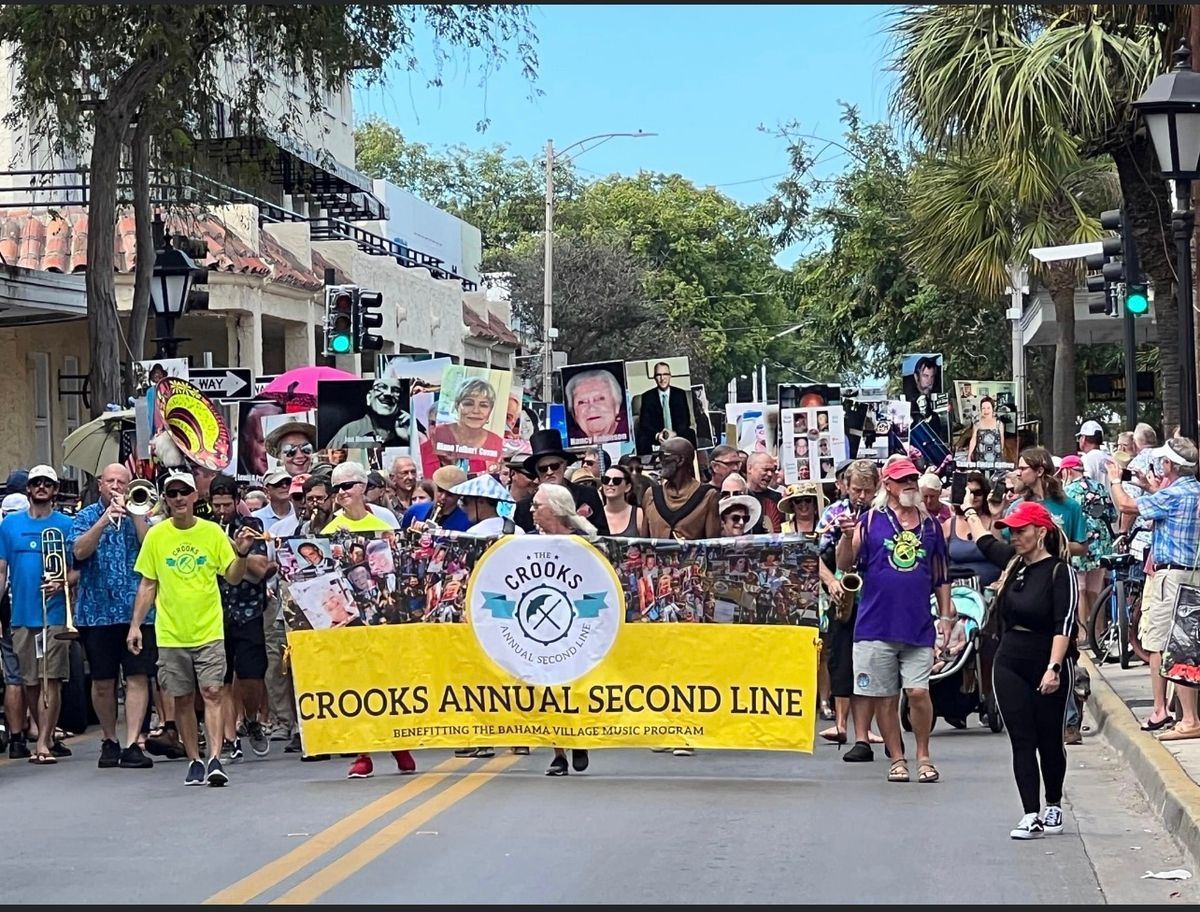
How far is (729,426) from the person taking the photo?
2669cm

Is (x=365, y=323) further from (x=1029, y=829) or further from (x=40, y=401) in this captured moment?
(x=1029, y=829)

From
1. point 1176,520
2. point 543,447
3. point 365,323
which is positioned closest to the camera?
point 1176,520

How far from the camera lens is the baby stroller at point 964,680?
1380 centimetres

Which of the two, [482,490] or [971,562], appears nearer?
[482,490]

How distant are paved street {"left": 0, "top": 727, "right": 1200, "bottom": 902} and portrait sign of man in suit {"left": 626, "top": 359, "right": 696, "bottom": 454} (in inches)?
258

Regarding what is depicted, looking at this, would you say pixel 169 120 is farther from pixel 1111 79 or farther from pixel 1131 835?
pixel 1131 835

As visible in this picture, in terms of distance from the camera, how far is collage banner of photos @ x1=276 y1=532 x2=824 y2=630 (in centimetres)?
1200

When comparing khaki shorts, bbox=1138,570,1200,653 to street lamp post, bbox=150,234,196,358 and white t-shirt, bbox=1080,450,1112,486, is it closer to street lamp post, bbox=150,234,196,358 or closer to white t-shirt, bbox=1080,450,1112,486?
white t-shirt, bbox=1080,450,1112,486

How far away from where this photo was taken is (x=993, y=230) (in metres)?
29.6

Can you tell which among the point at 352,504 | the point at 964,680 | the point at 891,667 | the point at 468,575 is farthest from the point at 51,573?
the point at 964,680

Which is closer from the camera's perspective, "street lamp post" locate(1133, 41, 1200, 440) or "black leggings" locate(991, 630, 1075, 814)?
"black leggings" locate(991, 630, 1075, 814)

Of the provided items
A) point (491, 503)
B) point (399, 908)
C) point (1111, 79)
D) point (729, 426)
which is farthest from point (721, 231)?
point (399, 908)

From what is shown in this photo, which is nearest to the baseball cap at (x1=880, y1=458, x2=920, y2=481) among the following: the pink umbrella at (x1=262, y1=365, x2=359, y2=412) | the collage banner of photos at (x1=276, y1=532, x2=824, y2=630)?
the collage banner of photos at (x1=276, y1=532, x2=824, y2=630)

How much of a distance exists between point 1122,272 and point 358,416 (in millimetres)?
8063
